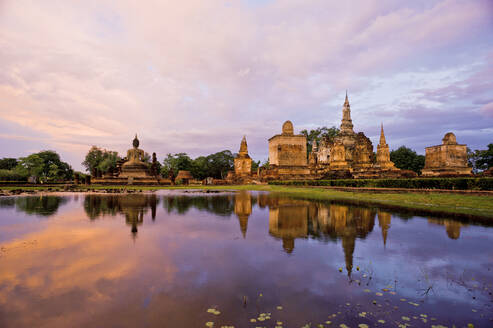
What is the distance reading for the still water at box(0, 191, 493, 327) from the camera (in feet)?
8.98

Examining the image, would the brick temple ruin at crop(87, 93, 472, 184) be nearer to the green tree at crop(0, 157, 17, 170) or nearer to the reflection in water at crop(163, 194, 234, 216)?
the reflection in water at crop(163, 194, 234, 216)

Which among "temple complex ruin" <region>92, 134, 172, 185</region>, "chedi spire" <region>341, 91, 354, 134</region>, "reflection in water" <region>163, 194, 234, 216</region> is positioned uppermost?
"chedi spire" <region>341, 91, 354, 134</region>

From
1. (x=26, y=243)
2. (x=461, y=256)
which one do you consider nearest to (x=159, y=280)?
(x=26, y=243)

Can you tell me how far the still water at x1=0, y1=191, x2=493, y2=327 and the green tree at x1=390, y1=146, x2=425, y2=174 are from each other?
6848 cm

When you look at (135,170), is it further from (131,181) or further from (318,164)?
(318,164)

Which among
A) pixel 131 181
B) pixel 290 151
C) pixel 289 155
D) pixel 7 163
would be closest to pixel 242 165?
pixel 289 155

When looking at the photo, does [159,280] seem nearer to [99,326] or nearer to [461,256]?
[99,326]

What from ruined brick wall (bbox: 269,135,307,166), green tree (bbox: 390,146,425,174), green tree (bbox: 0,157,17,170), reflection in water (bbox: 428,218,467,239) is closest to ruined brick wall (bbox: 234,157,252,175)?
ruined brick wall (bbox: 269,135,307,166)

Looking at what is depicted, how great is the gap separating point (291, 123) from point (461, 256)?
3204 cm

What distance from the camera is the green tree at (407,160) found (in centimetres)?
6575

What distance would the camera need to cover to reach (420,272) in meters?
4.02

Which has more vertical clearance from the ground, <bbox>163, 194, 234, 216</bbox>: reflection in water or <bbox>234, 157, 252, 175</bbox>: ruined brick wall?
<bbox>234, 157, 252, 175</bbox>: ruined brick wall

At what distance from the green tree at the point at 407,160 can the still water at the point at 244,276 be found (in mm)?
68480

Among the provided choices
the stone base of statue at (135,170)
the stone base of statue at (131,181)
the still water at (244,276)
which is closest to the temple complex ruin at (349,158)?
the still water at (244,276)
